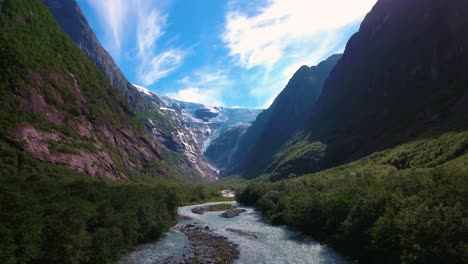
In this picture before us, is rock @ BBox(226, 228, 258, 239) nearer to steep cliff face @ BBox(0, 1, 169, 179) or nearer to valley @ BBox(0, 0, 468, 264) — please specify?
valley @ BBox(0, 0, 468, 264)

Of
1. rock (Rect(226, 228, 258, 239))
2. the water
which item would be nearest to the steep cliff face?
the water

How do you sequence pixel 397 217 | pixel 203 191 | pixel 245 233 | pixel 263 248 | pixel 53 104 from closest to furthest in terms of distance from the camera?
pixel 397 217
pixel 263 248
pixel 245 233
pixel 53 104
pixel 203 191

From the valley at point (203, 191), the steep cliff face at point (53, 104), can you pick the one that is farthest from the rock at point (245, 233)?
the steep cliff face at point (53, 104)

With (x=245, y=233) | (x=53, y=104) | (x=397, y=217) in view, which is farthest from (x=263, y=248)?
(x=53, y=104)

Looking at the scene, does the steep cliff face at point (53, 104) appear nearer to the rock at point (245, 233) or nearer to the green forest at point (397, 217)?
the rock at point (245, 233)

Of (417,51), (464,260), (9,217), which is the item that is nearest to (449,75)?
(417,51)

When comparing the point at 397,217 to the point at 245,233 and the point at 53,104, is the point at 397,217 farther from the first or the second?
the point at 53,104
